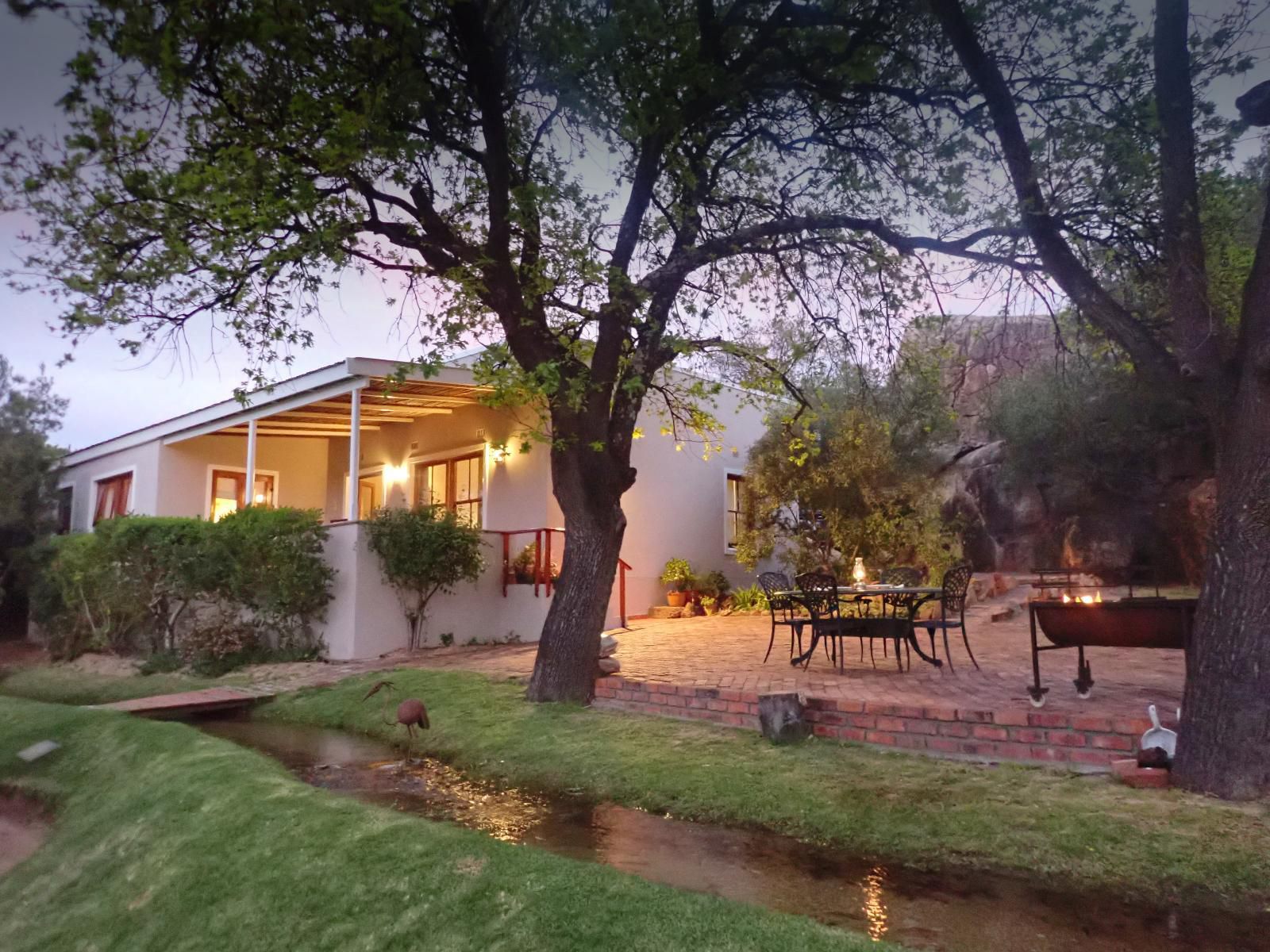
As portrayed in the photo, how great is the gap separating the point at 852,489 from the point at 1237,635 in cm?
1080

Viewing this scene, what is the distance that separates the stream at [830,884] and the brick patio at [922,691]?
143 cm

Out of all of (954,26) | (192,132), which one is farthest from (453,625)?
(954,26)

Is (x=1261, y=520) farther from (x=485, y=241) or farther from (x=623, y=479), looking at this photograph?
(x=485, y=241)

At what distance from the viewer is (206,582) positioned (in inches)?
500

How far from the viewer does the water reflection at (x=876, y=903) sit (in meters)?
3.73

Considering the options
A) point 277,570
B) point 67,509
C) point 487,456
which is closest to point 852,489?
point 487,456

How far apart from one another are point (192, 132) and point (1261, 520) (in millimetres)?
7600

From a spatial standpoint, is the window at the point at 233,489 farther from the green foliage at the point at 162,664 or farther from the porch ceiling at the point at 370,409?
the green foliage at the point at 162,664

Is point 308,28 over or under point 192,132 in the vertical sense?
over

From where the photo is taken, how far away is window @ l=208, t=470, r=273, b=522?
18.4m

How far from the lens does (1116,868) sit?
4.22 meters

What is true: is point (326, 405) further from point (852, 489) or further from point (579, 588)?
point (852, 489)

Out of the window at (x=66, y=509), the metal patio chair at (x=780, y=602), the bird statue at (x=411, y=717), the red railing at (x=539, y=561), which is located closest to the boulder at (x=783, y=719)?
the metal patio chair at (x=780, y=602)

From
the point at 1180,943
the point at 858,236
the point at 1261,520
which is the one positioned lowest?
the point at 1180,943
